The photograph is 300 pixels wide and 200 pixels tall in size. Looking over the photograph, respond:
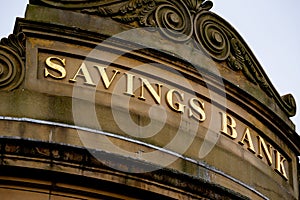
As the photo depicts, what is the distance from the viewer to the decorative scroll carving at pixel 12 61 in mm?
23172

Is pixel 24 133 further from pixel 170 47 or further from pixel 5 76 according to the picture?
pixel 170 47

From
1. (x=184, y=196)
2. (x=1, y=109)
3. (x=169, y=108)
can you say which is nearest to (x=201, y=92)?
(x=169, y=108)

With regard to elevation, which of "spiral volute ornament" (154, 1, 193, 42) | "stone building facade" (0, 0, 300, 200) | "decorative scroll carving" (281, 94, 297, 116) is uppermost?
"spiral volute ornament" (154, 1, 193, 42)

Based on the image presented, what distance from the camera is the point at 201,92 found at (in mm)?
25062

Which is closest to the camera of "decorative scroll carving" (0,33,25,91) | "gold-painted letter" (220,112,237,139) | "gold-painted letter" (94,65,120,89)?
"decorative scroll carving" (0,33,25,91)

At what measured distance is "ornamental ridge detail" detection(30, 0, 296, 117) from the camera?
24.6m

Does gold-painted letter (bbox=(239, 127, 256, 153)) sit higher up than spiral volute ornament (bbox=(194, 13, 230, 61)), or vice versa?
spiral volute ornament (bbox=(194, 13, 230, 61))

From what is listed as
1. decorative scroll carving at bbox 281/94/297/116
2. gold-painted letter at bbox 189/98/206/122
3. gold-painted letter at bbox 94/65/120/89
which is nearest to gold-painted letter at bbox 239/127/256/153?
gold-painted letter at bbox 189/98/206/122

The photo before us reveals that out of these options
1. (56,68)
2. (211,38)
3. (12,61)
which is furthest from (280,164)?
(12,61)

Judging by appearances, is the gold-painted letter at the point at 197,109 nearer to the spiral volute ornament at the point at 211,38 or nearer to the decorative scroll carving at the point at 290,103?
the spiral volute ornament at the point at 211,38

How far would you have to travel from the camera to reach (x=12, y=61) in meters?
23.4

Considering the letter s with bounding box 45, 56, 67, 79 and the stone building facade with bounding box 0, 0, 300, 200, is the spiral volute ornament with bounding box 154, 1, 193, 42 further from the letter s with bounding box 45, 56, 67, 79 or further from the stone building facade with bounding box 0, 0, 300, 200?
the letter s with bounding box 45, 56, 67, 79

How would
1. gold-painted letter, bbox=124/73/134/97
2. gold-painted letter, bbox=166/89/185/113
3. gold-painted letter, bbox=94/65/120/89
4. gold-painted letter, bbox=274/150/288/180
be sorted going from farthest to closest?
gold-painted letter, bbox=274/150/288/180 < gold-painted letter, bbox=166/89/185/113 < gold-painted letter, bbox=124/73/134/97 < gold-painted letter, bbox=94/65/120/89

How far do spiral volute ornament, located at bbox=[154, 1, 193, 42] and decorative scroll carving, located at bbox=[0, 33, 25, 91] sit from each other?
3.06 meters
